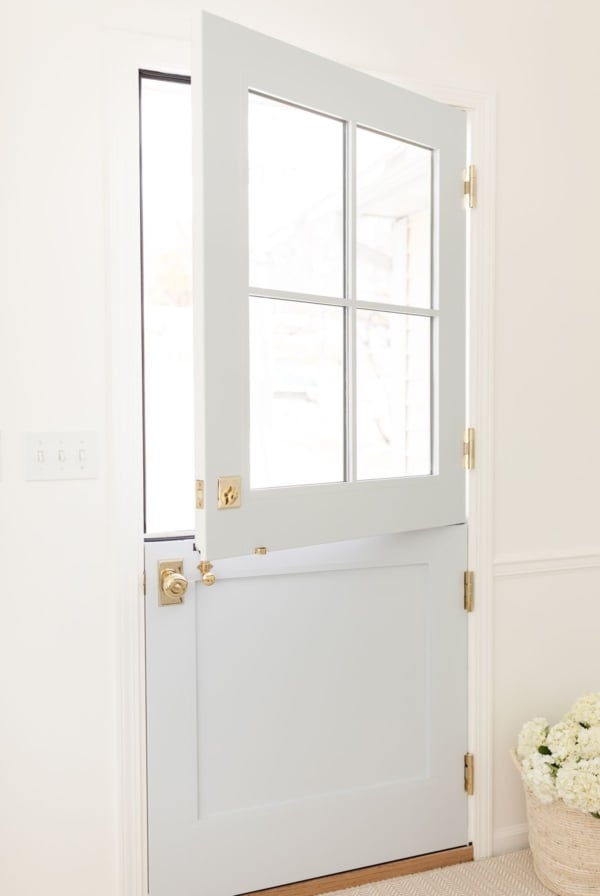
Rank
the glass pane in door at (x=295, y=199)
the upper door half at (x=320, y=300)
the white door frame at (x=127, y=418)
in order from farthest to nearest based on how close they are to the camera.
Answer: the white door frame at (x=127, y=418), the glass pane in door at (x=295, y=199), the upper door half at (x=320, y=300)

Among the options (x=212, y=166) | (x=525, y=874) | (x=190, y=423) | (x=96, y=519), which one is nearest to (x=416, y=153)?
(x=212, y=166)

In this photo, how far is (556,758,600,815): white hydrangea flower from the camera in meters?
1.84

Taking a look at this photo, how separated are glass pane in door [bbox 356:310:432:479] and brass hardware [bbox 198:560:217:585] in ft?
1.41

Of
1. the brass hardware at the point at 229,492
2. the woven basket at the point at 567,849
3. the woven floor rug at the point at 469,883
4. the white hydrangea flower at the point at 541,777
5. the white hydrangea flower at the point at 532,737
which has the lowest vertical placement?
the woven floor rug at the point at 469,883

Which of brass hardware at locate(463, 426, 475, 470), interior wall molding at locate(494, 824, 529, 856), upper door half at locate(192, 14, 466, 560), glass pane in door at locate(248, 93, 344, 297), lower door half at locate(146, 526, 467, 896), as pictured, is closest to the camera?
upper door half at locate(192, 14, 466, 560)

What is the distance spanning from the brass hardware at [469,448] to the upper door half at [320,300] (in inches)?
1.6

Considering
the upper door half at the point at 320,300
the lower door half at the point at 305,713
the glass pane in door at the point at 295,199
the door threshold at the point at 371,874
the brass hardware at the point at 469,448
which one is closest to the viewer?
the upper door half at the point at 320,300

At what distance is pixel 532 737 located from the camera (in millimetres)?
2018

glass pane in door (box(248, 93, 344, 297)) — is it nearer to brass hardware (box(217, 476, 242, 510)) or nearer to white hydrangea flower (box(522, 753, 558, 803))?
brass hardware (box(217, 476, 242, 510))

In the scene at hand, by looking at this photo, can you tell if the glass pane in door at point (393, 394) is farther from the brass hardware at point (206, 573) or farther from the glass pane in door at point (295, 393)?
the brass hardware at point (206, 573)

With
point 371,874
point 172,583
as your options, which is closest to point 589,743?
point 371,874

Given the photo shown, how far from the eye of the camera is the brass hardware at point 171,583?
1.79 meters

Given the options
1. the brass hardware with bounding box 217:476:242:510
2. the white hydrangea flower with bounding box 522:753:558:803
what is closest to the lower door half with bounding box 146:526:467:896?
the white hydrangea flower with bounding box 522:753:558:803

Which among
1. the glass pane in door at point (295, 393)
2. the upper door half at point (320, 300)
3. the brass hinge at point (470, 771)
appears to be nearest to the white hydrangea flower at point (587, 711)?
the brass hinge at point (470, 771)
